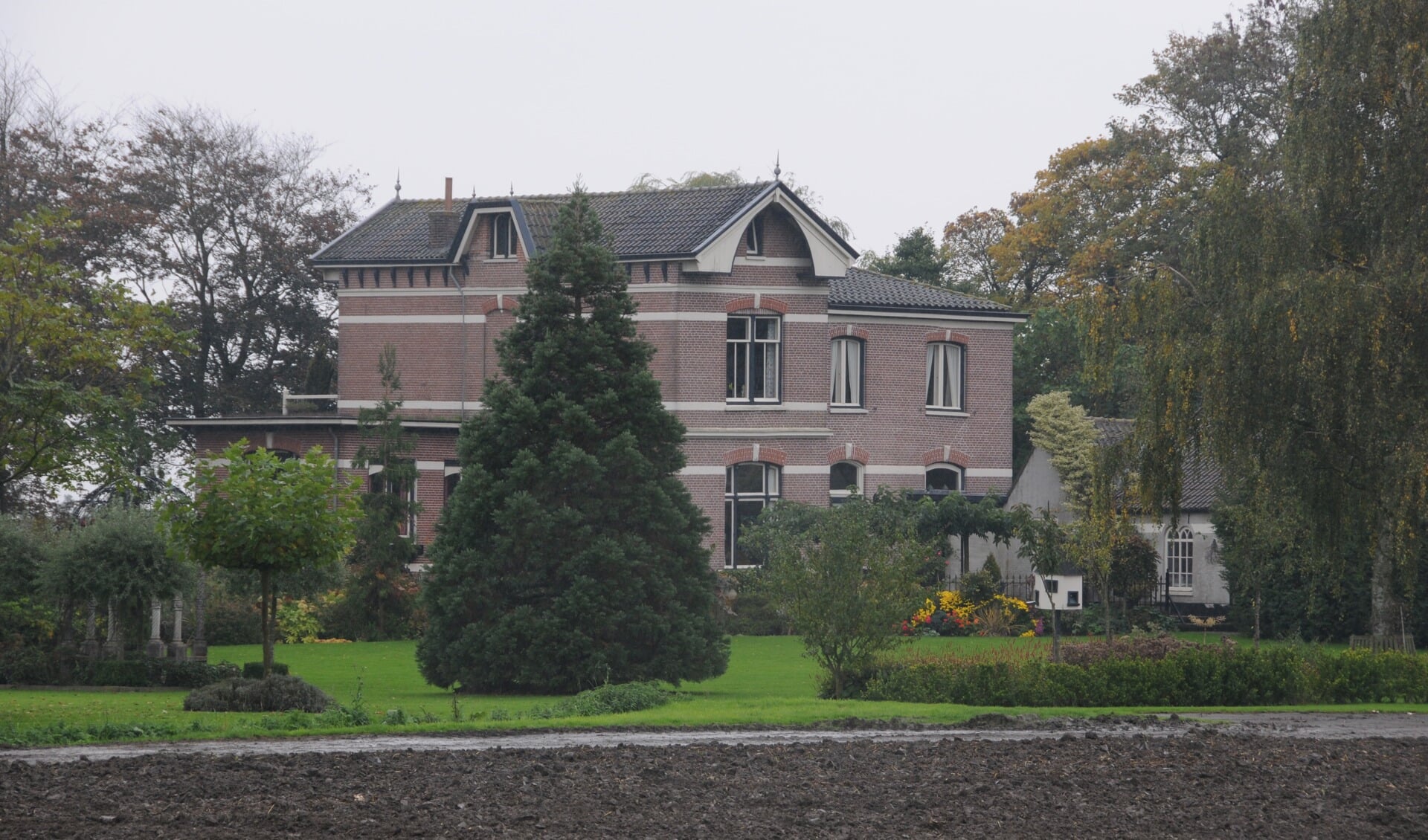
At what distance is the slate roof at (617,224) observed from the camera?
116ft

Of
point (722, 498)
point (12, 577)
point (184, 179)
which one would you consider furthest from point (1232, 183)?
point (184, 179)

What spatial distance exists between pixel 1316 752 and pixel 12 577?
1840cm

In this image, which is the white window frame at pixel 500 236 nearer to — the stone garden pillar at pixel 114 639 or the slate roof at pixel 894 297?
the slate roof at pixel 894 297

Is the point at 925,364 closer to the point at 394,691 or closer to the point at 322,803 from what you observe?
the point at 394,691

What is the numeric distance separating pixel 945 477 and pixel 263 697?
25.2 metres

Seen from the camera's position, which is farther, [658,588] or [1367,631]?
[1367,631]

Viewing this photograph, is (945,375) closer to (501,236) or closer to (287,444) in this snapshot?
(501,236)

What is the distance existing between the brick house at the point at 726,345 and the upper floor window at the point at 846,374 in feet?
0.12

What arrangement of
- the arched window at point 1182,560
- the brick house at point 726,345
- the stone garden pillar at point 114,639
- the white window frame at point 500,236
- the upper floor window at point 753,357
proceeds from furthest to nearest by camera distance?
the white window frame at point 500,236 → the arched window at point 1182,560 → the upper floor window at point 753,357 → the brick house at point 726,345 → the stone garden pillar at point 114,639

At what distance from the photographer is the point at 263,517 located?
17812 millimetres

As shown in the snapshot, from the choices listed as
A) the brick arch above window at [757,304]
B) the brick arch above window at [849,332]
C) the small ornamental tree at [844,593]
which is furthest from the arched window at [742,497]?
the small ornamental tree at [844,593]

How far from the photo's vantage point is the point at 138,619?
2311 centimetres

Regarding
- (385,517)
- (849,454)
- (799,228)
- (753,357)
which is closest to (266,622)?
(385,517)

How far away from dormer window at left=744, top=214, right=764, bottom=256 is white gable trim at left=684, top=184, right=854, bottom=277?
289 mm
